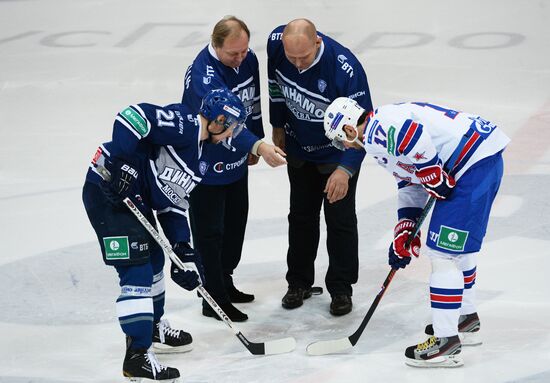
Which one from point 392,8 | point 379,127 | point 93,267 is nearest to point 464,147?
point 379,127

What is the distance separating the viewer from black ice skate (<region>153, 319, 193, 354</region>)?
177 inches

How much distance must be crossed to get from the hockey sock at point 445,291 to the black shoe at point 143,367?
1.09m

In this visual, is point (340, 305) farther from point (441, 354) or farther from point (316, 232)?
point (441, 354)

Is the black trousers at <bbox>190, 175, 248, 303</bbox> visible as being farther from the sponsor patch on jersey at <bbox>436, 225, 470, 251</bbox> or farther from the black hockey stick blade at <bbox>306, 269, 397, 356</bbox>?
the sponsor patch on jersey at <bbox>436, 225, 470, 251</bbox>

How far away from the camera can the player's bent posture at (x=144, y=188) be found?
4008mm

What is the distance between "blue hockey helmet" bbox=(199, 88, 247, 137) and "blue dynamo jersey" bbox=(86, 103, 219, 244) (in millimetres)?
61

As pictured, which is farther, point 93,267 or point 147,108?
point 93,267

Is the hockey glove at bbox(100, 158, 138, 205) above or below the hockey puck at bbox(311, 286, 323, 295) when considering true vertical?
above

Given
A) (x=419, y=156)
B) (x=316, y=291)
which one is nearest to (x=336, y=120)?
(x=419, y=156)

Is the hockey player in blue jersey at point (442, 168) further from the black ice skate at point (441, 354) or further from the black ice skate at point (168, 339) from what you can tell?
the black ice skate at point (168, 339)

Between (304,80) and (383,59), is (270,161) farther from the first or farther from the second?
(383,59)

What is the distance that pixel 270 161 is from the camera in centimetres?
449

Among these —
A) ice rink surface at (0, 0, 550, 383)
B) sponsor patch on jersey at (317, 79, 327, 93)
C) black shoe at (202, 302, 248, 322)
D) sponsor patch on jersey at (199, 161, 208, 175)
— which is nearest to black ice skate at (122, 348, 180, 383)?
ice rink surface at (0, 0, 550, 383)

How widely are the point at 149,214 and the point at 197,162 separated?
30 centimetres
